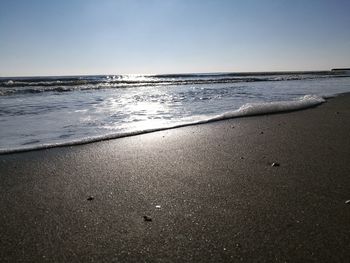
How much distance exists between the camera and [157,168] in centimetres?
398

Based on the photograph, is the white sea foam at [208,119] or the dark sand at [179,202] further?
the white sea foam at [208,119]

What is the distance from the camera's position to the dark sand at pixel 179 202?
219 centimetres

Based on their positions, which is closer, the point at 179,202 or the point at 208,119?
the point at 179,202

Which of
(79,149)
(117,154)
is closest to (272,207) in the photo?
(117,154)

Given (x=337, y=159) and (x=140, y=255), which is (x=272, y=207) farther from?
(x=337, y=159)

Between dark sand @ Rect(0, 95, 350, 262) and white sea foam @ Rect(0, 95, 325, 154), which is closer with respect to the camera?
dark sand @ Rect(0, 95, 350, 262)

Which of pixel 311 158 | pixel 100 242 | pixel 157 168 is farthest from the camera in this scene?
pixel 311 158

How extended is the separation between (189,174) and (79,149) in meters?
1.95

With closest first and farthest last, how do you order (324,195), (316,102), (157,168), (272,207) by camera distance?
1. (272,207)
2. (324,195)
3. (157,168)
4. (316,102)

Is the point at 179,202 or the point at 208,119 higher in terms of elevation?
the point at 179,202

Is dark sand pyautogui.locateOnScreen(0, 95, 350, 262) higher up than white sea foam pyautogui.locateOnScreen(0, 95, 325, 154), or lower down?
higher up

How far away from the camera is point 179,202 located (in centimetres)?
295

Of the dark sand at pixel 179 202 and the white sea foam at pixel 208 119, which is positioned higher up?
the dark sand at pixel 179 202

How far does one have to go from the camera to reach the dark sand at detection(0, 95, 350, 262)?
2.19 meters
